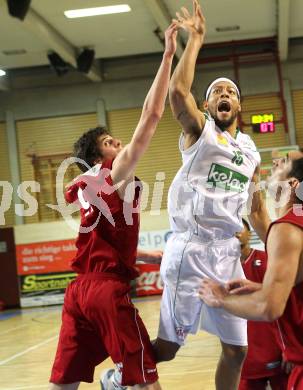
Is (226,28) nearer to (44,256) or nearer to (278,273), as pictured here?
(44,256)

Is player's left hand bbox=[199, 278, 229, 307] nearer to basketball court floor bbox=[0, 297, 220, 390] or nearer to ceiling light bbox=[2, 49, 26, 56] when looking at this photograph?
basketball court floor bbox=[0, 297, 220, 390]

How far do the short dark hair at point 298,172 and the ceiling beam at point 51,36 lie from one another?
11.1 metres

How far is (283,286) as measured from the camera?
8.93 feet

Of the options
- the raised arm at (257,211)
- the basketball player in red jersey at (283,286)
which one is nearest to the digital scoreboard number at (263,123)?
the raised arm at (257,211)

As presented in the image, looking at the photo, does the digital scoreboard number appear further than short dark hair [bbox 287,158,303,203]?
Yes

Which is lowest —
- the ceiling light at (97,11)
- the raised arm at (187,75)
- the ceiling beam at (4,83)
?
the raised arm at (187,75)

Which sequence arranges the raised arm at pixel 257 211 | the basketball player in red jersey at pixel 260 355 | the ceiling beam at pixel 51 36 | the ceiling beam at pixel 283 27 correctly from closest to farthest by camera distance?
the basketball player in red jersey at pixel 260 355
the raised arm at pixel 257 211
the ceiling beam at pixel 51 36
the ceiling beam at pixel 283 27

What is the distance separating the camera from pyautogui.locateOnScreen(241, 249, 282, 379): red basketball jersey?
184 inches

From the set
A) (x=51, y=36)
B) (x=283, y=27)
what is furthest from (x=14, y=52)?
(x=283, y=27)

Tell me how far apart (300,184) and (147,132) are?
121 cm

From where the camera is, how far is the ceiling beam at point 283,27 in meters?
14.1

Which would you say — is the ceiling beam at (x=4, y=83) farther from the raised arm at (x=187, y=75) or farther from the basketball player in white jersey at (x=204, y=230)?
the raised arm at (x=187, y=75)

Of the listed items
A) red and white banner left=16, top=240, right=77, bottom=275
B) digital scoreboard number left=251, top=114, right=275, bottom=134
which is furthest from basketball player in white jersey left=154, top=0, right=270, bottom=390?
red and white banner left=16, top=240, right=77, bottom=275

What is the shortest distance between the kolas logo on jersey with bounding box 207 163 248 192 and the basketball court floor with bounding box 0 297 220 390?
8.10ft
